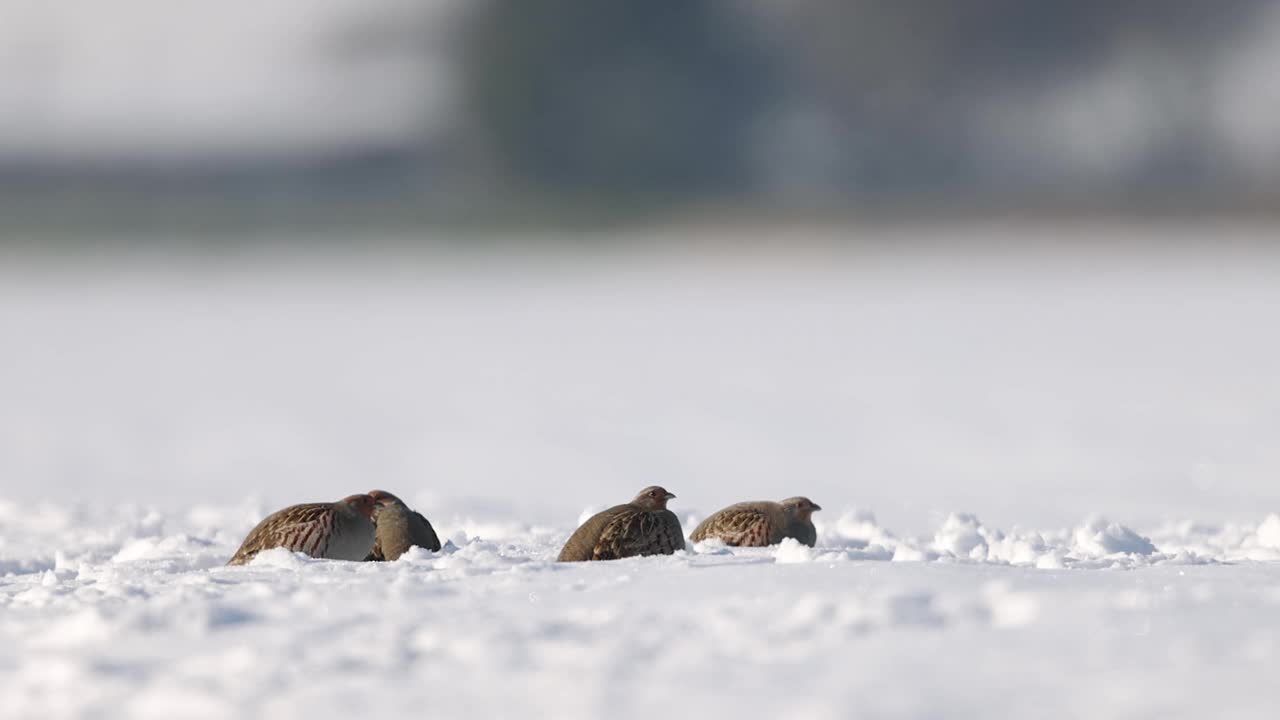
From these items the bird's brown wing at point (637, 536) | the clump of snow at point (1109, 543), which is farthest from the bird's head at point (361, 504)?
the clump of snow at point (1109, 543)

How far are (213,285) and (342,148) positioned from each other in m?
13.4

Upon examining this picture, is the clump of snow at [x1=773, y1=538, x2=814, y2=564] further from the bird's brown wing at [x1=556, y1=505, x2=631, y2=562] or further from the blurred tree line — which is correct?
the blurred tree line

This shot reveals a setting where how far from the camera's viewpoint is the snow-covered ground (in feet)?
11.2

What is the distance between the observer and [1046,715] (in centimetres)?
313

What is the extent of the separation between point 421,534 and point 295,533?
44 centimetres

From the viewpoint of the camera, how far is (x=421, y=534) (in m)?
5.31

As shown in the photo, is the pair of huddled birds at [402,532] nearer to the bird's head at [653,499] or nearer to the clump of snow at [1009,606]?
the bird's head at [653,499]

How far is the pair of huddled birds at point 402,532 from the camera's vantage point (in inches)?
197

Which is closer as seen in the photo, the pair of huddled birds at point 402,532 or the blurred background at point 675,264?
the pair of huddled birds at point 402,532

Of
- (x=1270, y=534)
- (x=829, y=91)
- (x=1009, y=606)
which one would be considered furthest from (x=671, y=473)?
(x=829, y=91)

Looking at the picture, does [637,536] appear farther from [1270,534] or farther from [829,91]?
[829,91]

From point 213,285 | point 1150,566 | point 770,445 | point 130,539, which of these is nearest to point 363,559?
point 130,539

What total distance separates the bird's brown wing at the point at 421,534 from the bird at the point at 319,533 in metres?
0.14

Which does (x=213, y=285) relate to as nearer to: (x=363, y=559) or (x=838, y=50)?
(x=838, y=50)
